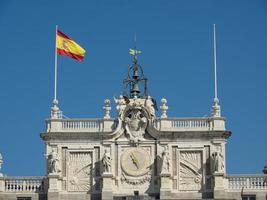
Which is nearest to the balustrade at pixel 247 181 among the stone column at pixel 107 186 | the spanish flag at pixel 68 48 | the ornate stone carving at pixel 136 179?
the ornate stone carving at pixel 136 179

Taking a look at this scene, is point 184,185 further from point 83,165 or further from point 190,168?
point 83,165

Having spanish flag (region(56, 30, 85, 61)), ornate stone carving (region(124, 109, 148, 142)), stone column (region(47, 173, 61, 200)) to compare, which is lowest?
stone column (region(47, 173, 61, 200))

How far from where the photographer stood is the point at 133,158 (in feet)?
303

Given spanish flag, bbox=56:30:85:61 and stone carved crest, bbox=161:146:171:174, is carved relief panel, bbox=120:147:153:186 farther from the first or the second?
spanish flag, bbox=56:30:85:61

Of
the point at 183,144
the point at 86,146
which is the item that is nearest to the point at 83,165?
the point at 86,146

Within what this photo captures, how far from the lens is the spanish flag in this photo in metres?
95.6

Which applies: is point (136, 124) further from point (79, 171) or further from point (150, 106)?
point (79, 171)

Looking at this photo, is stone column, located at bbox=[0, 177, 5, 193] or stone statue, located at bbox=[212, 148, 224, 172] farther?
stone column, located at bbox=[0, 177, 5, 193]

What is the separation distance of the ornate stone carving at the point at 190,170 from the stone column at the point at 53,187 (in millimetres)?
9095

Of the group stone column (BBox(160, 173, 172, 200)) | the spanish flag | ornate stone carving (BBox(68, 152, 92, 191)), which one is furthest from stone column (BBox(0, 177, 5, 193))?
stone column (BBox(160, 173, 172, 200))

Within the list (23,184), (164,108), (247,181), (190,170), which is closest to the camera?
(247,181)

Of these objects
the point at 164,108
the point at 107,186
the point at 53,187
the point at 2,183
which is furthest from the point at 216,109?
the point at 2,183

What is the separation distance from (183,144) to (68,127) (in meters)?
8.74

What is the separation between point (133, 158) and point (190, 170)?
14.2ft
